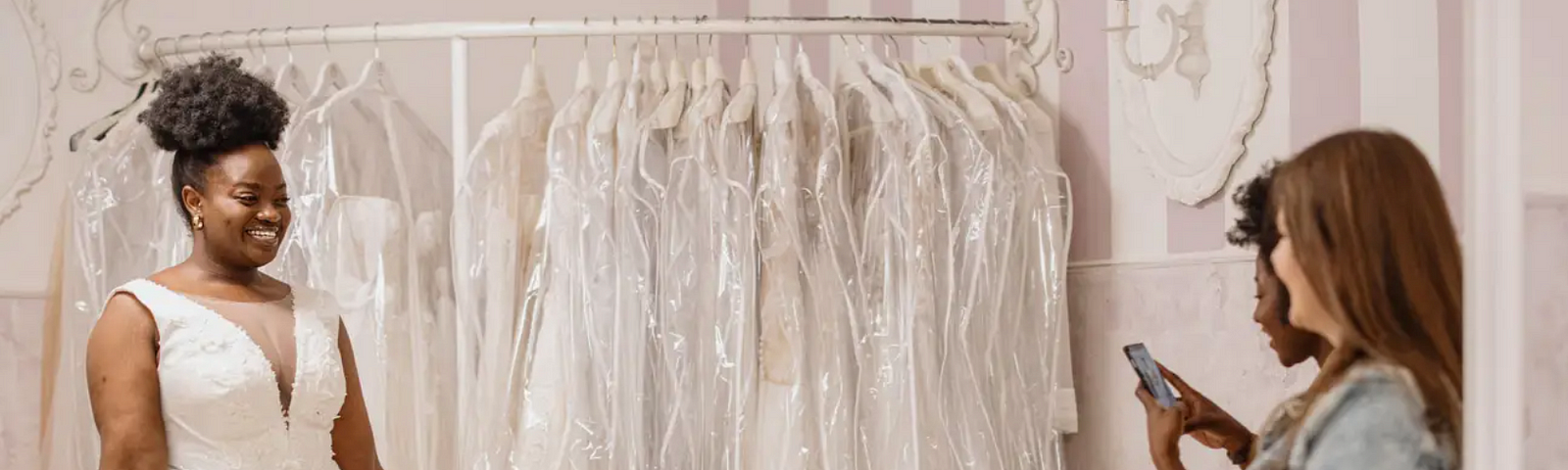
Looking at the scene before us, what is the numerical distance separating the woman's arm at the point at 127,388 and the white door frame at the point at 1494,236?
1.26 m

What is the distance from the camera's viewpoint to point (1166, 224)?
2676 mm

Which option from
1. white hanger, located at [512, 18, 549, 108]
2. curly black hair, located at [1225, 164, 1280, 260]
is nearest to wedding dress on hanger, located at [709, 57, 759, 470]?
white hanger, located at [512, 18, 549, 108]

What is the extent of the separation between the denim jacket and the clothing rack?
146cm

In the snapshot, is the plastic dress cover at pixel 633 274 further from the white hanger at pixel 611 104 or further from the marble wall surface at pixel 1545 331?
the marble wall surface at pixel 1545 331

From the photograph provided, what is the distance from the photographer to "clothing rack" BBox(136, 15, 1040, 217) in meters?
2.74

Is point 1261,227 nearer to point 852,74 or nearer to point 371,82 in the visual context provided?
point 852,74

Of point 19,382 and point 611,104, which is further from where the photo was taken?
point 19,382

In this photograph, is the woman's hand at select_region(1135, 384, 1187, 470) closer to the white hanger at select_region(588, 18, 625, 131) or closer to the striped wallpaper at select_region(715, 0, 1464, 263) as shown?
the striped wallpaper at select_region(715, 0, 1464, 263)

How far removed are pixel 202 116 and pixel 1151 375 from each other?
41.5 inches

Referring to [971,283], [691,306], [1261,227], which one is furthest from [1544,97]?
[691,306]

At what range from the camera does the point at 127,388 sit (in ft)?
5.81

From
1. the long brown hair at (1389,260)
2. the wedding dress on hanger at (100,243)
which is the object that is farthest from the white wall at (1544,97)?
the wedding dress on hanger at (100,243)

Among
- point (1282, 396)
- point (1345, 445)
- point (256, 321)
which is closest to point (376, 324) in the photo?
point (256, 321)

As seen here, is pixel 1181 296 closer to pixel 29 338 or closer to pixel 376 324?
pixel 376 324
